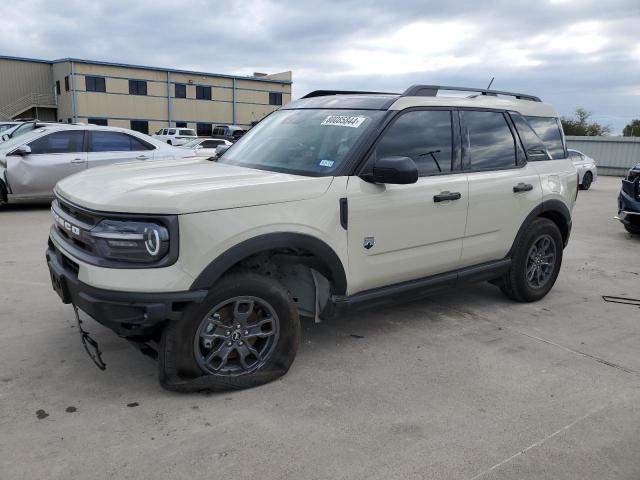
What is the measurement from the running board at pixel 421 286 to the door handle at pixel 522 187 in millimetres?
620

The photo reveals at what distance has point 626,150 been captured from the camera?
2684 cm

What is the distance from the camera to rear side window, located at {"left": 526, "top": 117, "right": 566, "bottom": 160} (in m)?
5.24

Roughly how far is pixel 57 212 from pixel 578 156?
1780 cm

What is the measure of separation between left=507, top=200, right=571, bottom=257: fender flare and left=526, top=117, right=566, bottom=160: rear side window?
487mm

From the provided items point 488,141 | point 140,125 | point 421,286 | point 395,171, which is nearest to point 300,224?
point 395,171

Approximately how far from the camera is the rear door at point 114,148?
10.2m

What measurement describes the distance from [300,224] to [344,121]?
3.48 feet

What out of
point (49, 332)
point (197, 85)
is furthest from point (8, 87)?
point (49, 332)

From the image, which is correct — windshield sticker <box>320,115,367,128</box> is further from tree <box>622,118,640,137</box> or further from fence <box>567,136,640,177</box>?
tree <box>622,118,640,137</box>

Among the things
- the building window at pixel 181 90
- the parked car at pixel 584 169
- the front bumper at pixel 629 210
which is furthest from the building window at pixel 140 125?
the front bumper at pixel 629 210

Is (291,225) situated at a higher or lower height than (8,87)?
lower

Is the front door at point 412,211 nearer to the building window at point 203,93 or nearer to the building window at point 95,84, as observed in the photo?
the building window at point 95,84

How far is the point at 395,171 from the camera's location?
352 cm

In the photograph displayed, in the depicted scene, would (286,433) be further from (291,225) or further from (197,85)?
(197,85)
